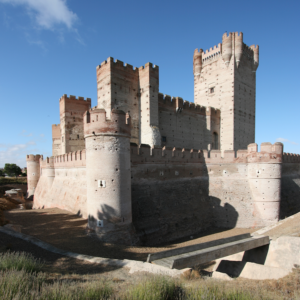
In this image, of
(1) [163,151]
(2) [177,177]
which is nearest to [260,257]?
(2) [177,177]

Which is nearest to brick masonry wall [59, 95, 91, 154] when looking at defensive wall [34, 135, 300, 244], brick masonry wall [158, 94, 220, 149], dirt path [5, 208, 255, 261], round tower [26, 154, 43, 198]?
defensive wall [34, 135, 300, 244]

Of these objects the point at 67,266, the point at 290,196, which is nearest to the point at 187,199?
the point at 67,266

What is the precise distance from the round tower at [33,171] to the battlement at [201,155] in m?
20.2

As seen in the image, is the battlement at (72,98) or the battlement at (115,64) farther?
the battlement at (72,98)

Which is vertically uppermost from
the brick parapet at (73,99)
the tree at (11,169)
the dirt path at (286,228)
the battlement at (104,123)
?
the brick parapet at (73,99)

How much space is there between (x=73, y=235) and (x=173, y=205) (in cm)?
749

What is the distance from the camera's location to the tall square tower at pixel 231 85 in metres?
27.7

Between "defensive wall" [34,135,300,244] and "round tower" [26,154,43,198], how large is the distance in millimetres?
9536

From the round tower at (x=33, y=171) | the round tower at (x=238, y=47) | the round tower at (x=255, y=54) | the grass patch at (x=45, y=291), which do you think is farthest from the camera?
the round tower at (x=255, y=54)

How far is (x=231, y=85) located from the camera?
27.7 metres

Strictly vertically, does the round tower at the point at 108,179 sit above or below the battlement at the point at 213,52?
below

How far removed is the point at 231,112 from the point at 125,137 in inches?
779

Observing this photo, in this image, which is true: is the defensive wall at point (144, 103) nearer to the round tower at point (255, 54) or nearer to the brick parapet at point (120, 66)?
the brick parapet at point (120, 66)

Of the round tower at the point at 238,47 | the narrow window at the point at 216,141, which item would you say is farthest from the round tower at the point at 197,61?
the narrow window at the point at 216,141
